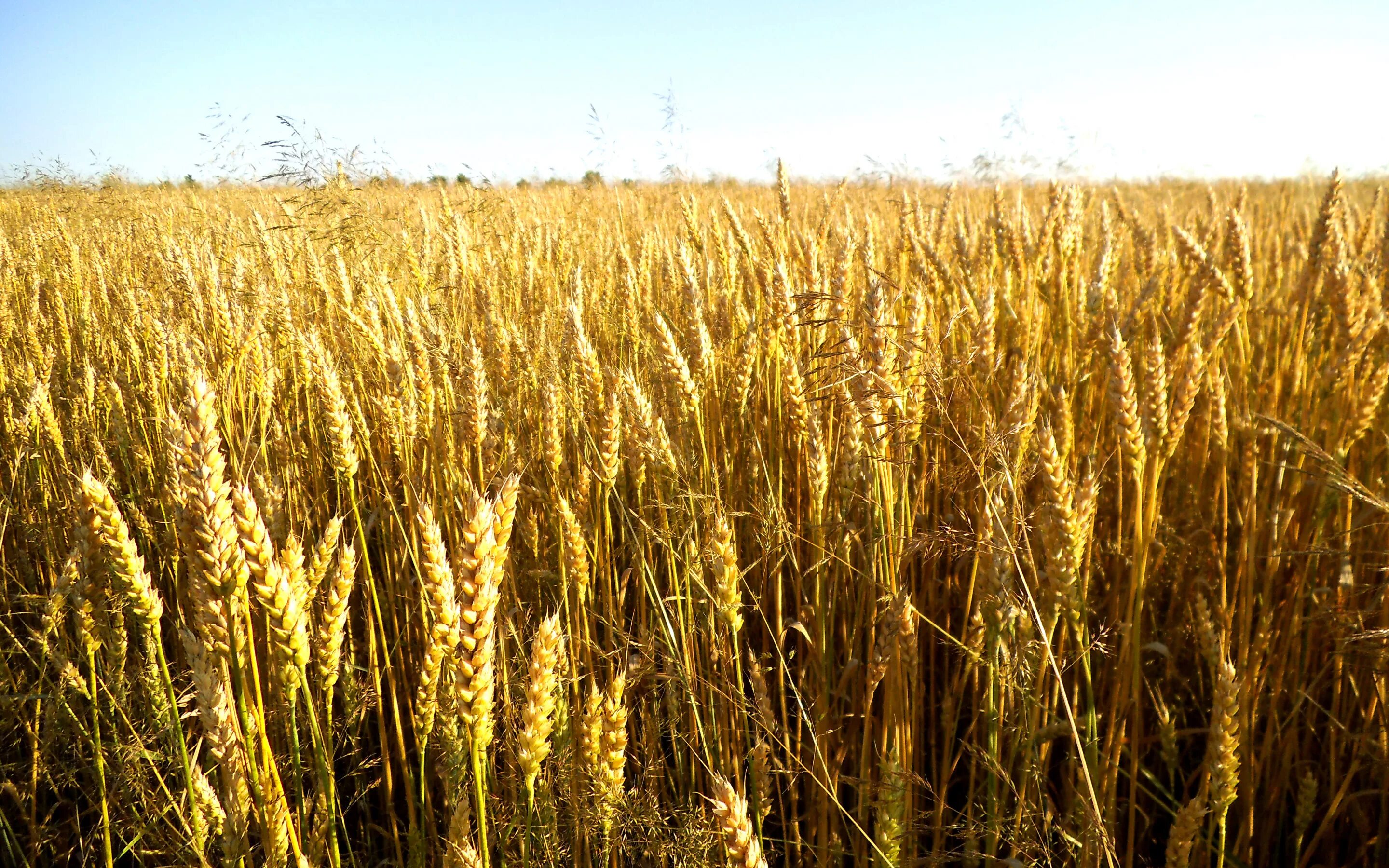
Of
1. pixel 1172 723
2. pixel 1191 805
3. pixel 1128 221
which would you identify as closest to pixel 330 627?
pixel 1191 805

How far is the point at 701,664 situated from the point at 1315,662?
1208 millimetres

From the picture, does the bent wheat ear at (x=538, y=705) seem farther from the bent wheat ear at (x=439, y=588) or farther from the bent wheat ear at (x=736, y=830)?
the bent wheat ear at (x=736, y=830)

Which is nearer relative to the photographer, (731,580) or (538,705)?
(538,705)

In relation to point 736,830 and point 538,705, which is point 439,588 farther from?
point 736,830

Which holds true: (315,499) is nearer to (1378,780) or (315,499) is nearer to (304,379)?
(304,379)

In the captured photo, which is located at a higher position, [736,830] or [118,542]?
[118,542]

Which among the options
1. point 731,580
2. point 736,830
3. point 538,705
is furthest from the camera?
point 731,580

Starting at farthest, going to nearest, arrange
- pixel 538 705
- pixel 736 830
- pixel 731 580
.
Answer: pixel 731 580 < pixel 538 705 < pixel 736 830

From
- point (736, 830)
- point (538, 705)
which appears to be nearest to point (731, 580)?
point (538, 705)

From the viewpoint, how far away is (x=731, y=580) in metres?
1.12

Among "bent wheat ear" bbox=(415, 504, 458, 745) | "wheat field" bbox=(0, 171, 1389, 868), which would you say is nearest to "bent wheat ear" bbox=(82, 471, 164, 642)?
"wheat field" bbox=(0, 171, 1389, 868)

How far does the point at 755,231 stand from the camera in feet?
14.6

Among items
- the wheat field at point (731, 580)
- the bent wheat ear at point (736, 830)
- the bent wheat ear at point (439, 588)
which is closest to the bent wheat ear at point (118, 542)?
the wheat field at point (731, 580)

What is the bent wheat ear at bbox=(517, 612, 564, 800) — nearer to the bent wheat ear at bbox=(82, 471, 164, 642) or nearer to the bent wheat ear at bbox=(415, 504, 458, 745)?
the bent wheat ear at bbox=(415, 504, 458, 745)
